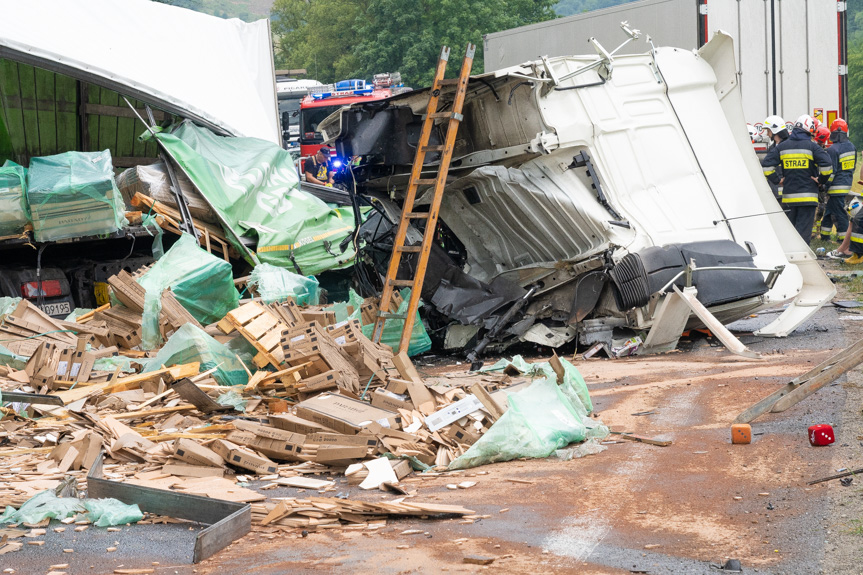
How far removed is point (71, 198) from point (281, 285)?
1.91m

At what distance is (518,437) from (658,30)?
10.7 m

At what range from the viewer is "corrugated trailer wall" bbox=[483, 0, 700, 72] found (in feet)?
44.3

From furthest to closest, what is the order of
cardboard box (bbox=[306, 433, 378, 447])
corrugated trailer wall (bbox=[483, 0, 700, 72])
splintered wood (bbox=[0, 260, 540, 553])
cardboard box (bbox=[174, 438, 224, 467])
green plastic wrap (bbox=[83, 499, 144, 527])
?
corrugated trailer wall (bbox=[483, 0, 700, 72]), cardboard box (bbox=[306, 433, 378, 447]), cardboard box (bbox=[174, 438, 224, 467]), splintered wood (bbox=[0, 260, 540, 553]), green plastic wrap (bbox=[83, 499, 144, 527])

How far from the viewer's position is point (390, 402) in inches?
212

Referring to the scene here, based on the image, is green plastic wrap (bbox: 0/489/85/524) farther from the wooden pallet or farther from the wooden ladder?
the wooden ladder

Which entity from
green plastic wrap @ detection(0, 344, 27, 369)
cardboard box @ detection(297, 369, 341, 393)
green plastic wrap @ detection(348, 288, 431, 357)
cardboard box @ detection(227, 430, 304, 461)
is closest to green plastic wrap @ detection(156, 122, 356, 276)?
green plastic wrap @ detection(348, 288, 431, 357)

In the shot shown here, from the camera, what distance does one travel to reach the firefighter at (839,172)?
12.8 metres

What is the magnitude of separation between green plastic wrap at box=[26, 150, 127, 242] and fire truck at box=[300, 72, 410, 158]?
10015 mm

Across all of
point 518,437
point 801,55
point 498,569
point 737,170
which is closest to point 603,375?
point 518,437

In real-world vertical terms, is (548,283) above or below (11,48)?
below

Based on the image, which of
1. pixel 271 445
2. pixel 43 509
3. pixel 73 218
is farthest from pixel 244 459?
pixel 73 218

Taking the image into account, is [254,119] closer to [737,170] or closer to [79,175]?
[79,175]

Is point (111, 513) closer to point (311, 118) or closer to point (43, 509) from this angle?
point (43, 509)

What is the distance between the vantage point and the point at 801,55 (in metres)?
13.3
